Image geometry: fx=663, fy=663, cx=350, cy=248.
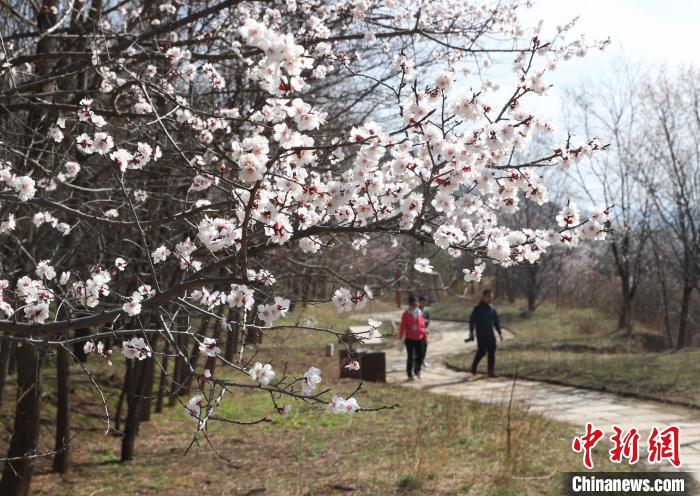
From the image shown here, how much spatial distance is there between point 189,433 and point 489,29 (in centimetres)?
582

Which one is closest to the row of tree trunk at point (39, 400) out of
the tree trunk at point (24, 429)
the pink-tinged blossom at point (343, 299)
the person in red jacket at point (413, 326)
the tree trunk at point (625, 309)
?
the tree trunk at point (24, 429)

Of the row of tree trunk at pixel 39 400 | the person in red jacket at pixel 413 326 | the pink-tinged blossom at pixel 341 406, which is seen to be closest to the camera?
the pink-tinged blossom at pixel 341 406

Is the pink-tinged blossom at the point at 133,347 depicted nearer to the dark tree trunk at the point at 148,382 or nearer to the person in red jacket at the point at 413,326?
the dark tree trunk at the point at 148,382

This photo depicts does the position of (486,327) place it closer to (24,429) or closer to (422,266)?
(24,429)

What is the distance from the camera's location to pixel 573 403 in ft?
28.8

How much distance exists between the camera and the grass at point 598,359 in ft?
31.7

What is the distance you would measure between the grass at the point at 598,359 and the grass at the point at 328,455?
107 inches

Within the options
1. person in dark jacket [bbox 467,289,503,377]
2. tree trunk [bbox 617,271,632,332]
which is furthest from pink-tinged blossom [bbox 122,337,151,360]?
tree trunk [bbox 617,271,632,332]

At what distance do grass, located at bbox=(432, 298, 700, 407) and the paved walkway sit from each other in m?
0.41

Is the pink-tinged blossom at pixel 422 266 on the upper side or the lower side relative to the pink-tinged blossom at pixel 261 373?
upper

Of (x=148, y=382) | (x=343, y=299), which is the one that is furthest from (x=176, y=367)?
(x=148, y=382)

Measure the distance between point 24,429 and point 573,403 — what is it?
660 cm

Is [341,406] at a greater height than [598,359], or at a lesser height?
greater

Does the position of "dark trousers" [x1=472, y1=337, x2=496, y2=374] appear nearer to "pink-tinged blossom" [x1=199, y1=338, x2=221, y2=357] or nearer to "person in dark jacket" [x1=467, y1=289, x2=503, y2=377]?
"person in dark jacket" [x1=467, y1=289, x2=503, y2=377]
